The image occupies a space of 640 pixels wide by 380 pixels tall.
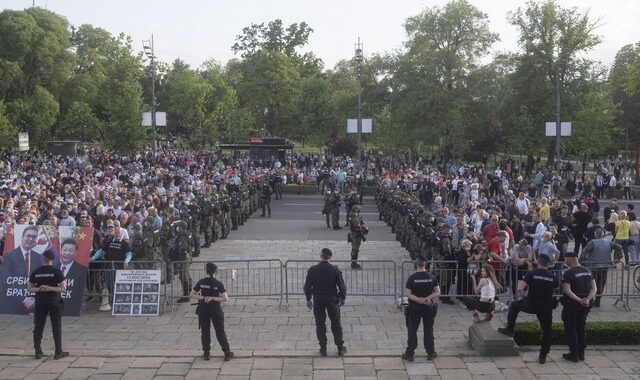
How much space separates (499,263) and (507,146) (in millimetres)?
37245

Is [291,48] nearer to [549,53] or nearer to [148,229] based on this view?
[549,53]

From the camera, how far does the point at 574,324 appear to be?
9.94m

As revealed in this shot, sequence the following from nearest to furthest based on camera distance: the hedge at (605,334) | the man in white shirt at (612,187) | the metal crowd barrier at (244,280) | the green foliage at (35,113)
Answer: the hedge at (605,334)
the metal crowd barrier at (244,280)
the man in white shirt at (612,187)
the green foliage at (35,113)

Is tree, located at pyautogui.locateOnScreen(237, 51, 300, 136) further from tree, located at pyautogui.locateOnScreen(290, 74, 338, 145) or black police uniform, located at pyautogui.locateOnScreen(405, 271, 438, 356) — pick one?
black police uniform, located at pyautogui.locateOnScreen(405, 271, 438, 356)

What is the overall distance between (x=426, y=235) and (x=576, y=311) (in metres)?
5.32

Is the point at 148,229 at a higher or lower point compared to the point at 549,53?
lower

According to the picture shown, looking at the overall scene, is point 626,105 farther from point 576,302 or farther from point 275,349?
point 275,349

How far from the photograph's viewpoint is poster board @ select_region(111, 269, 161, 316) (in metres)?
12.7

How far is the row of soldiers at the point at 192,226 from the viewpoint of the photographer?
45.2ft

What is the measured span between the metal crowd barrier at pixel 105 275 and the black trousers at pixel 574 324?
6909 millimetres

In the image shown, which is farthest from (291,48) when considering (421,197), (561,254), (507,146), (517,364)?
(517,364)

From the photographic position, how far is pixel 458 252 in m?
13.5

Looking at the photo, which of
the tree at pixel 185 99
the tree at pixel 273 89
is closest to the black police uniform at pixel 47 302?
the tree at pixel 273 89

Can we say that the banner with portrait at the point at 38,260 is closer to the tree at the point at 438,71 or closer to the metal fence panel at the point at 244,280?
the metal fence panel at the point at 244,280
